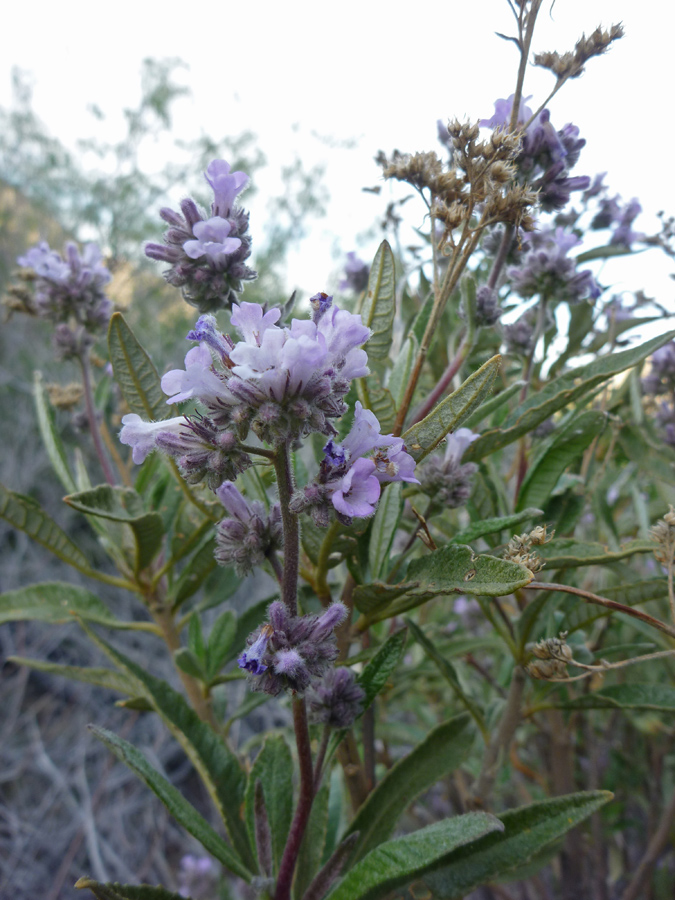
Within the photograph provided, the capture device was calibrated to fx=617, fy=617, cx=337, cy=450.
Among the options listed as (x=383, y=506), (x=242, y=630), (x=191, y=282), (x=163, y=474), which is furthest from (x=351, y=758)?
(x=191, y=282)

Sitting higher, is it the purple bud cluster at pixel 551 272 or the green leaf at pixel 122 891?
the purple bud cluster at pixel 551 272

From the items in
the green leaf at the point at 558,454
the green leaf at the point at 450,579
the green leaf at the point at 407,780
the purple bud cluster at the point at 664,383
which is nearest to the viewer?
the green leaf at the point at 450,579

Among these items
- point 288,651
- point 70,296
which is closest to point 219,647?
point 288,651

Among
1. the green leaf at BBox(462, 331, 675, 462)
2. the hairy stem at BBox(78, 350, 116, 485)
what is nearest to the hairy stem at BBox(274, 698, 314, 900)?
the green leaf at BBox(462, 331, 675, 462)

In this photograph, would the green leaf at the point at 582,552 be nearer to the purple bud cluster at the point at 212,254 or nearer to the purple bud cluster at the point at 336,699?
the purple bud cluster at the point at 336,699

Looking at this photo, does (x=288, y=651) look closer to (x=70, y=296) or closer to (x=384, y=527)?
(x=384, y=527)

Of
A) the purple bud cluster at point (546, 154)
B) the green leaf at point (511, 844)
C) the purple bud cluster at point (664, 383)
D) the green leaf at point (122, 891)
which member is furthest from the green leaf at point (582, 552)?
the purple bud cluster at point (664, 383)

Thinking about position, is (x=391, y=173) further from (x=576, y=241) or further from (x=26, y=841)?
(x=26, y=841)

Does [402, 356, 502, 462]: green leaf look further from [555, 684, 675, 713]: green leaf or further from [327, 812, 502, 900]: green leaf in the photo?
[555, 684, 675, 713]: green leaf
